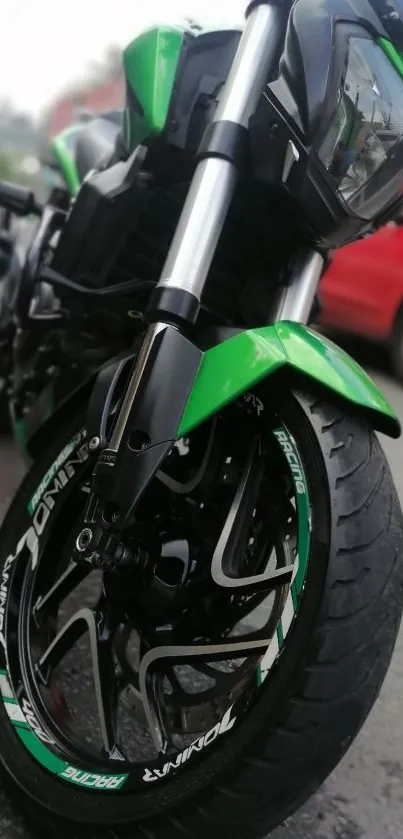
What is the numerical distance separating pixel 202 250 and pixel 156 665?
0.63 metres

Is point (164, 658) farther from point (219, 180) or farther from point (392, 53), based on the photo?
point (392, 53)

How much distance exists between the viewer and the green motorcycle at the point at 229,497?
98cm

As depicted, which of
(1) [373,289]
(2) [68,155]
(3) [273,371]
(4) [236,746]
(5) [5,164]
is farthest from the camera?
(5) [5,164]

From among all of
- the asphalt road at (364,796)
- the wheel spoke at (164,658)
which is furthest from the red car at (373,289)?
the wheel spoke at (164,658)

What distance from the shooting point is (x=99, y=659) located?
1.29 m

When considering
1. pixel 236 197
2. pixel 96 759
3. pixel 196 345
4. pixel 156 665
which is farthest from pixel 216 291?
pixel 96 759

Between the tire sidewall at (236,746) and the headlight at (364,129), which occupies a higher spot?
the headlight at (364,129)

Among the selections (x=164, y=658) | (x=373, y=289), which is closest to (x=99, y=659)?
(x=164, y=658)

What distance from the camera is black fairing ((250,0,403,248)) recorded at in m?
1.19

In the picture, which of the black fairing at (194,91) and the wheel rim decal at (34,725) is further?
the black fairing at (194,91)

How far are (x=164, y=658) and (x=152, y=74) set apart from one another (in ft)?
3.56

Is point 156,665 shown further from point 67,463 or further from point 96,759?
point 67,463

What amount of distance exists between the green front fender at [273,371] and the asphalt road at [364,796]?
2.12 ft

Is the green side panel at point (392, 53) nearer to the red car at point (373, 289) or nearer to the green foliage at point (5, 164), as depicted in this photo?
the red car at point (373, 289)
